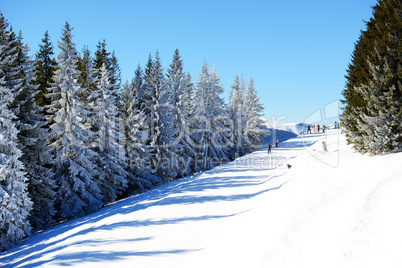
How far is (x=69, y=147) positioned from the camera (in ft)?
65.8

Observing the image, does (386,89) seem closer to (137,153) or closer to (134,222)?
(134,222)

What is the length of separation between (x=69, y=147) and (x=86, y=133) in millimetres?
2192

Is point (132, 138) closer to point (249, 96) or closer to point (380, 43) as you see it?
point (380, 43)

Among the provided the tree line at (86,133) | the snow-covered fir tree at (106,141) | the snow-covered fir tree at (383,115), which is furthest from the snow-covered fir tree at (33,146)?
the snow-covered fir tree at (383,115)

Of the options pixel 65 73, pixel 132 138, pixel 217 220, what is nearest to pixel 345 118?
pixel 217 220

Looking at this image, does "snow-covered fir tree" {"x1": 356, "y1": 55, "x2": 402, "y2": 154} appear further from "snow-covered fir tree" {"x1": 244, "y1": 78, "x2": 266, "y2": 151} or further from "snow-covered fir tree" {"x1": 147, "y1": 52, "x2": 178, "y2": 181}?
"snow-covered fir tree" {"x1": 244, "y1": 78, "x2": 266, "y2": 151}

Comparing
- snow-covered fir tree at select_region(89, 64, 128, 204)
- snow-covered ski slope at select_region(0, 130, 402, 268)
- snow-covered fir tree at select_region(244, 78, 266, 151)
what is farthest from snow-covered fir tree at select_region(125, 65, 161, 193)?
snow-covered fir tree at select_region(244, 78, 266, 151)

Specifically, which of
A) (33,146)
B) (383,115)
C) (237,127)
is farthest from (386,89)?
(237,127)

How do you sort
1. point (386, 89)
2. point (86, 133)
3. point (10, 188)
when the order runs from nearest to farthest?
point (386, 89) → point (10, 188) → point (86, 133)

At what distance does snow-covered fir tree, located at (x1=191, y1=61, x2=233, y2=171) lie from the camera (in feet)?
113

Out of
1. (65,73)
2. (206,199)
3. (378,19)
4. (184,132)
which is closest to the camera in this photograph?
(206,199)

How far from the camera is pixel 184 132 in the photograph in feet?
108

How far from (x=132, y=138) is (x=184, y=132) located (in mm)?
8453

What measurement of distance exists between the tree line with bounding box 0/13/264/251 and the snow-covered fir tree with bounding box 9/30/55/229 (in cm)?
7
